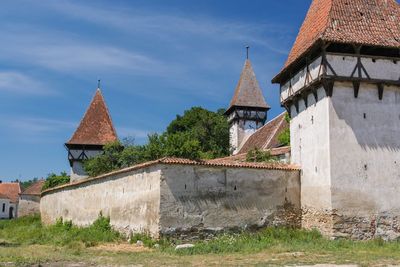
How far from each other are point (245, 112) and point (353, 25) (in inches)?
944

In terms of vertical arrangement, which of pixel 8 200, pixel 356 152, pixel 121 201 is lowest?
pixel 8 200

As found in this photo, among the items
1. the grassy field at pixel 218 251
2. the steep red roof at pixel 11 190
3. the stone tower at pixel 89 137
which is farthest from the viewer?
the steep red roof at pixel 11 190

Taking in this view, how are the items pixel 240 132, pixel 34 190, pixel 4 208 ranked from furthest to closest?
pixel 4 208, pixel 34 190, pixel 240 132

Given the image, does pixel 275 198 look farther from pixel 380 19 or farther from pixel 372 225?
pixel 380 19

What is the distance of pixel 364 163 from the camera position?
56.0 feet

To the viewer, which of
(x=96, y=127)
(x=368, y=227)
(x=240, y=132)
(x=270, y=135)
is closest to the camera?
(x=368, y=227)

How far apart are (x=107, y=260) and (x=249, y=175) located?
23.2 ft

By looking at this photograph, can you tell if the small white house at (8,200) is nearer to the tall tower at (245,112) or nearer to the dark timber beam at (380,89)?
the tall tower at (245,112)

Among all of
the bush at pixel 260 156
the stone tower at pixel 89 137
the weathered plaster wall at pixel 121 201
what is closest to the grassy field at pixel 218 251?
the weathered plaster wall at pixel 121 201

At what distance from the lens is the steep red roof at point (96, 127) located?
121 ft

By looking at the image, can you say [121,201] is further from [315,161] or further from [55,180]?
[55,180]

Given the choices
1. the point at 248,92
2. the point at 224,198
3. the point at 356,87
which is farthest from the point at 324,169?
the point at 248,92

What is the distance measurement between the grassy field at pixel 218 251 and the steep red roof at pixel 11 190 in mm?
54678

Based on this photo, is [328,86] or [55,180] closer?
[328,86]
